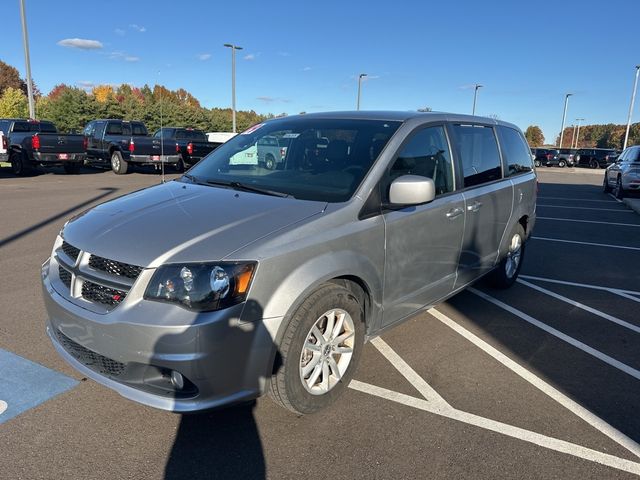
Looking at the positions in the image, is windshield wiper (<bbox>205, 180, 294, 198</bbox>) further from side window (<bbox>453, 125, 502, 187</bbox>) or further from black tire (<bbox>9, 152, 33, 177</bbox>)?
black tire (<bbox>9, 152, 33, 177</bbox>)

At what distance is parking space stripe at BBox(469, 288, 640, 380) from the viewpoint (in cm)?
389

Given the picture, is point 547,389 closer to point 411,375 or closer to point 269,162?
point 411,375

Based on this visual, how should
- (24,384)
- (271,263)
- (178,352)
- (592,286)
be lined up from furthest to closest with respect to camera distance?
1. (592,286)
2. (24,384)
3. (271,263)
4. (178,352)

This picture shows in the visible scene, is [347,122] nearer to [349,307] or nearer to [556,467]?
[349,307]

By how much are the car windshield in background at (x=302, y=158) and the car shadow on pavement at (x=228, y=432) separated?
108 centimetres

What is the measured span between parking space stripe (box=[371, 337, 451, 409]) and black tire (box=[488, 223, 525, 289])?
1.98 meters

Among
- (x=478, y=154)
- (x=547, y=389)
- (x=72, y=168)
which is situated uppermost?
(x=478, y=154)

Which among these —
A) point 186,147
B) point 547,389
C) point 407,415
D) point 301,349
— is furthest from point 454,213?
point 186,147

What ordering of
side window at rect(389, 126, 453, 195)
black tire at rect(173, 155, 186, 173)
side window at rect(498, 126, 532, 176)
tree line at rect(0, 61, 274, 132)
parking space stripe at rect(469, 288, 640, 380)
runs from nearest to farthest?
side window at rect(389, 126, 453, 195) < parking space stripe at rect(469, 288, 640, 380) < side window at rect(498, 126, 532, 176) < black tire at rect(173, 155, 186, 173) < tree line at rect(0, 61, 274, 132)

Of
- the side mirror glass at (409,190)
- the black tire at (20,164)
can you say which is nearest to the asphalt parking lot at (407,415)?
the side mirror glass at (409,190)

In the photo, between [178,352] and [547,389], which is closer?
[178,352]

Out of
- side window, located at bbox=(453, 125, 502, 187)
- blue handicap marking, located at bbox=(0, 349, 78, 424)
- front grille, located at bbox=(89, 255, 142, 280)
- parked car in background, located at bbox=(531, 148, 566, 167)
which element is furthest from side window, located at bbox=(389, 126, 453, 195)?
parked car in background, located at bbox=(531, 148, 566, 167)

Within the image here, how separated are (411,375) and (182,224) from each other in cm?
200

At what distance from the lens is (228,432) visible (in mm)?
2881
